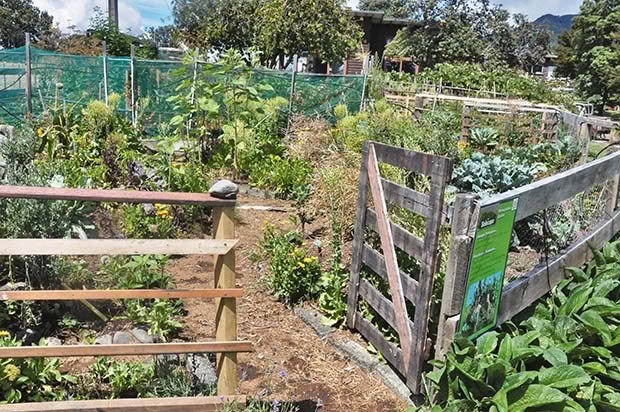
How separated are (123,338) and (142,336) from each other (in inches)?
4.9

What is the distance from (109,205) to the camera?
245 inches

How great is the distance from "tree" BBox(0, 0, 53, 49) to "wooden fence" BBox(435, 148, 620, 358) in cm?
6359

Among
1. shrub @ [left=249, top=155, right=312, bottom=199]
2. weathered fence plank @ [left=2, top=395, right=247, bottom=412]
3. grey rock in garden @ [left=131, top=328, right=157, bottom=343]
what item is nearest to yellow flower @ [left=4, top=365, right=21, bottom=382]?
weathered fence plank @ [left=2, top=395, right=247, bottom=412]

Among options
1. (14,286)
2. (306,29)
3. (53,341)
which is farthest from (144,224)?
(306,29)

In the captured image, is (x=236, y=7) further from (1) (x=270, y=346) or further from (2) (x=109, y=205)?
(1) (x=270, y=346)

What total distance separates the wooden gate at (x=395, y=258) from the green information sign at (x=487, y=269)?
33 centimetres

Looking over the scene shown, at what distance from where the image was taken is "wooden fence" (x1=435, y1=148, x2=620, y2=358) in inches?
106

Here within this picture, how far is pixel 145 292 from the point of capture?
266 centimetres

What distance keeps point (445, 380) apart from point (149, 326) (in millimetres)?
2173

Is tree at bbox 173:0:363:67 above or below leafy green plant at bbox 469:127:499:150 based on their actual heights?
above

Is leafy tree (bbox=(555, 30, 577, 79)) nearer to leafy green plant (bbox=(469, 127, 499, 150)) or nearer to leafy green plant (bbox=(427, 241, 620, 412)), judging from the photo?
leafy green plant (bbox=(469, 127, 499, 150))

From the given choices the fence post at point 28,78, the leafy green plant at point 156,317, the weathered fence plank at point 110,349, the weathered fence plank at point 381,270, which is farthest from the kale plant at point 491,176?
the fence post at point 28,78

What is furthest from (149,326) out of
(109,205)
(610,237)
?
(610,237)

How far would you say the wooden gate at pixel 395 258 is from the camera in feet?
10.3
